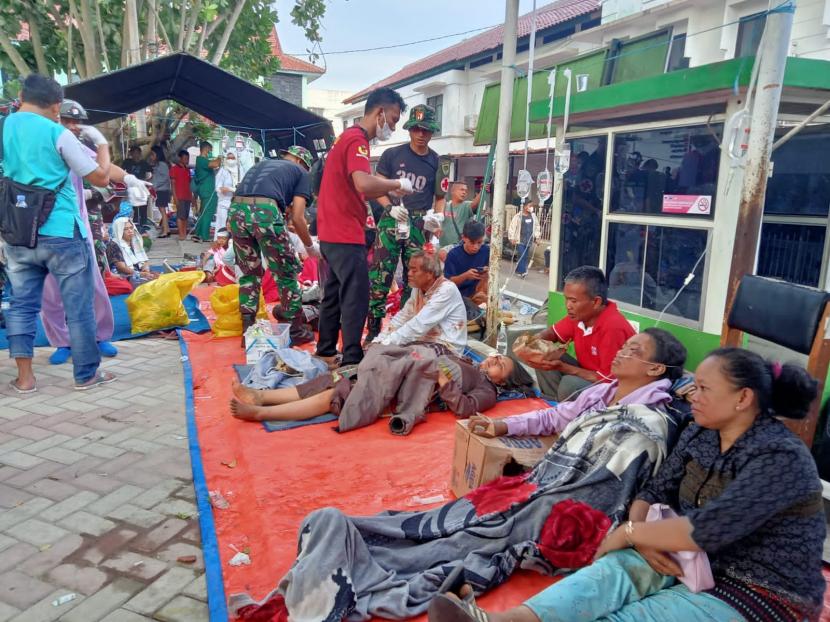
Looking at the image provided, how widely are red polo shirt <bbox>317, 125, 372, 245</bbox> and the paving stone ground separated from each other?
153cm

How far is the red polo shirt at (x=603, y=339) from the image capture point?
324cm

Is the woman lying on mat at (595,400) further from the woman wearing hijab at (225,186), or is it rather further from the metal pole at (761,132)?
the woman wearing hijab at (225,186)

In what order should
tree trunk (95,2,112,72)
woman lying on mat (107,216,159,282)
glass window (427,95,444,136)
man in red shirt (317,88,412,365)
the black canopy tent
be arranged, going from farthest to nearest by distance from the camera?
glass window (427,95,444,136) → tree trunk (95,2,112,72) → the black canopy tent → woman lying on mat (107,216,159,282) → man in red shirt (317,88,412,365)

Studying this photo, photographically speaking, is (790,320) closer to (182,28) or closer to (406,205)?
(406,205)

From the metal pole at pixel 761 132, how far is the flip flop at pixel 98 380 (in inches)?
152

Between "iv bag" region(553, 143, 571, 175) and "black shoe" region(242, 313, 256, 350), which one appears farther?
"black shoe" region(242, 313, 256, 350)

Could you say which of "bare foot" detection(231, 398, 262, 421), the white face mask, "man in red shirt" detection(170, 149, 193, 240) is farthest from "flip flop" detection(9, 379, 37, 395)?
"man in red shirt" detection(170, 149, 193, 240)

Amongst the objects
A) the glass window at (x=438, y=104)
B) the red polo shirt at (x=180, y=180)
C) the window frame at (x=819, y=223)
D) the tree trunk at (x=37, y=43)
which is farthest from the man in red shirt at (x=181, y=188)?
the window frame at (x=819, y=223)

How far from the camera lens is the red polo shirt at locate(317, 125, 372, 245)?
13.7 ft

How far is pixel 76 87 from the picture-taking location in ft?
26.8

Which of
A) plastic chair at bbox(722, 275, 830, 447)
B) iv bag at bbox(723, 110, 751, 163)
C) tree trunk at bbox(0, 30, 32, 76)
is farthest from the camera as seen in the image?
tree trunk at bbox(0, 30, 32, 76)

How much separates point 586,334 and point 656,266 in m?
1.20

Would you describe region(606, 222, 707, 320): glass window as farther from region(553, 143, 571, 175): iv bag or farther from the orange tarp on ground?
the orange tarp on ground

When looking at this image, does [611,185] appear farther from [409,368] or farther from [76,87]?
[76,87]
